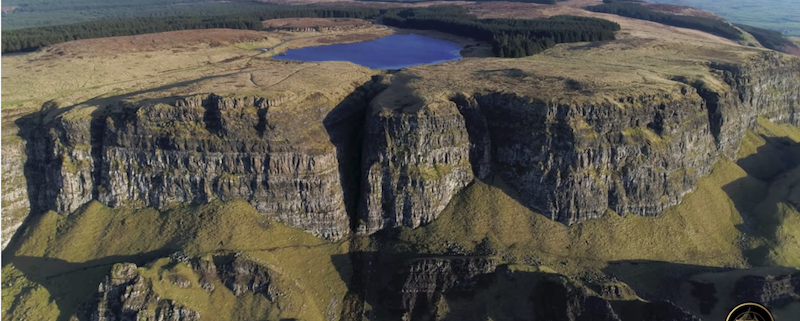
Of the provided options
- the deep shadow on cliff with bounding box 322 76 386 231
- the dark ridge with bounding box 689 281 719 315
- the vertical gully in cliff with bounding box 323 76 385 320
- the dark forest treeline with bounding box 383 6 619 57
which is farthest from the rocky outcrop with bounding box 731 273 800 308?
the dark forest treeline with bounding box 383 6 619 57

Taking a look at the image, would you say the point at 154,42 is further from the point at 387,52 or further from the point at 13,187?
the point at 13,187

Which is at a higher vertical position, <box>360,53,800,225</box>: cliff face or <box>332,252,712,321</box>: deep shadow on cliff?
<box>360,53,800,225</box>: cliff face

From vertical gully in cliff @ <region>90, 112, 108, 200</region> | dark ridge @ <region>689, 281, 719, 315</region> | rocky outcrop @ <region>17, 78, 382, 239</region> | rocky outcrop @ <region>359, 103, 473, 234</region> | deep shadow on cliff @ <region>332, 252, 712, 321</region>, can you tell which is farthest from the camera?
vertical gully in cliff @ <region>90, 112, 108, 200</region>

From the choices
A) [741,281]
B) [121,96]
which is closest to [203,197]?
[121,96]

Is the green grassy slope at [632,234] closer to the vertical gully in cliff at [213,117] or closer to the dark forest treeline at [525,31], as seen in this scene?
the vertical gully in cliff at [213,117]

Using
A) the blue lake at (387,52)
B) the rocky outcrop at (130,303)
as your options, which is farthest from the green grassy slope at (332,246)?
the blue lake at (387,52)

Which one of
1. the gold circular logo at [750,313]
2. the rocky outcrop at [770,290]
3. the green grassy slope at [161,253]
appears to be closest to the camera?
the gold circular logo at [750,313]

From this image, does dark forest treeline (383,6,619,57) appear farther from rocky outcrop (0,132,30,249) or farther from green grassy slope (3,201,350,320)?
rocky outcrop (0,132,30,249)
